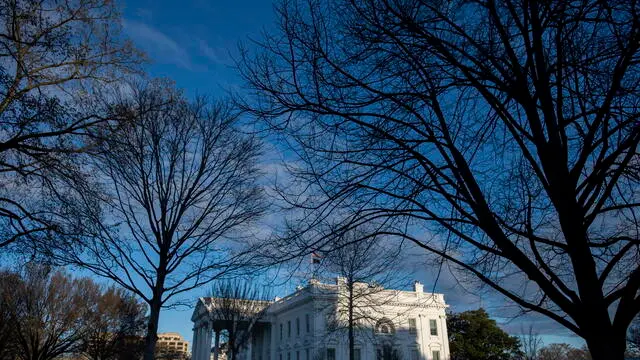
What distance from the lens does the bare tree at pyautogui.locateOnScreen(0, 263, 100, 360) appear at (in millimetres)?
26594

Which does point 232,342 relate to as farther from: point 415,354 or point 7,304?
point 415,354

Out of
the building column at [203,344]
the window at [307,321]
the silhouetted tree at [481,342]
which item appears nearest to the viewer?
the window at [307,321]

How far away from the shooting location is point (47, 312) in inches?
1168

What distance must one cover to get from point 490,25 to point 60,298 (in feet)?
111

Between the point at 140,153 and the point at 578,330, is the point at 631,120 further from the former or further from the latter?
the point at 140,153

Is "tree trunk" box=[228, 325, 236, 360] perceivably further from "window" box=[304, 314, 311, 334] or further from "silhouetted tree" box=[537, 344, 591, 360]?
"silhouetted tree" box=[537, 344, 591, 360]

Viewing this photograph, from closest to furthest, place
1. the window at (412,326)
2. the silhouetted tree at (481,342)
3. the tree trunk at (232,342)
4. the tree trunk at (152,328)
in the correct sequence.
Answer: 1. the tree trunk at (152,328)
2. the tree trunk at (232,342)
3. the window at (412,326)
4. the silhouetted tree at (481,342)

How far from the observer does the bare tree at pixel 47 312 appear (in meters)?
26.6

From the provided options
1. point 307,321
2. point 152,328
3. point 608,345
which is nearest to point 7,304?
point 152,328

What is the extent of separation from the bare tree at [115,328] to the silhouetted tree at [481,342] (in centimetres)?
3162

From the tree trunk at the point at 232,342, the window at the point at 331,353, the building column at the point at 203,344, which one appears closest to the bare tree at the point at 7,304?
the tree trunk at the point at 232,342

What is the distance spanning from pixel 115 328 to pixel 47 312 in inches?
343

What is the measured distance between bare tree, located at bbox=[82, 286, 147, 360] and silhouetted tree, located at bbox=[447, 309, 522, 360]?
31624mm

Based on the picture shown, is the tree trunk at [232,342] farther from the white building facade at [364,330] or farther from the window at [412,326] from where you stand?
the window at [412,326]
